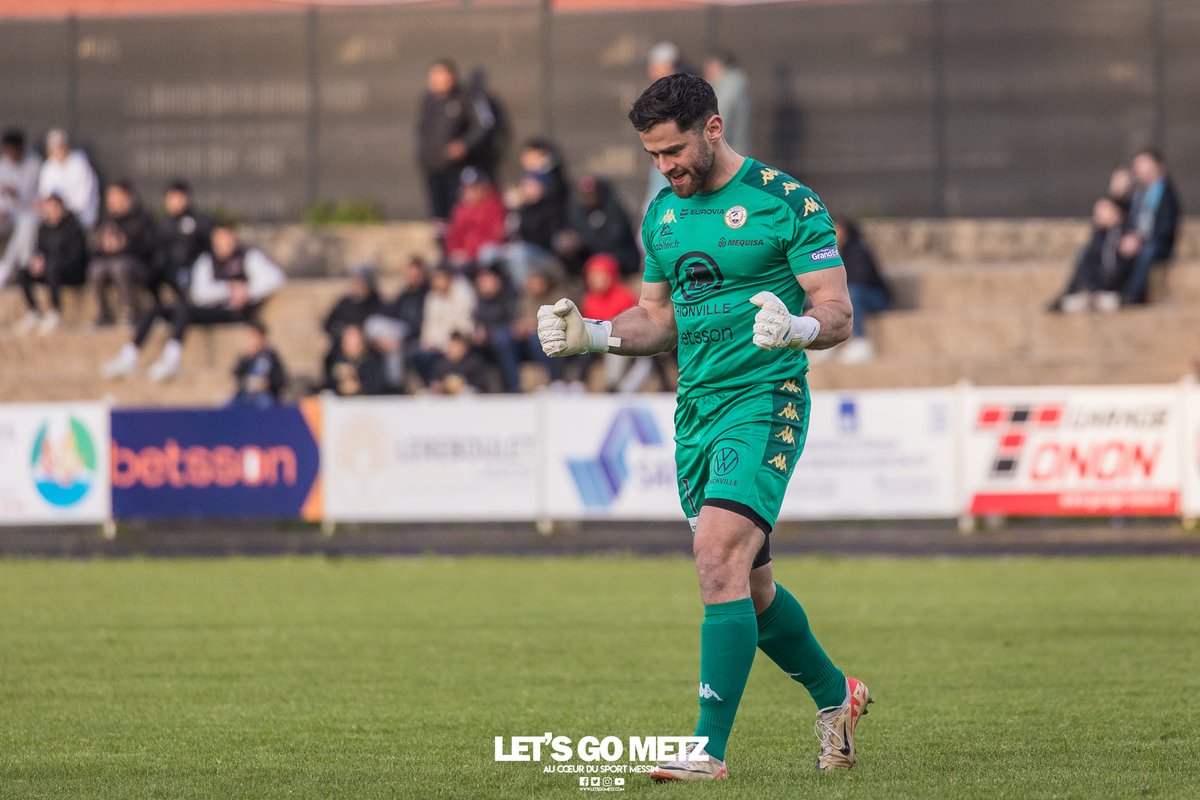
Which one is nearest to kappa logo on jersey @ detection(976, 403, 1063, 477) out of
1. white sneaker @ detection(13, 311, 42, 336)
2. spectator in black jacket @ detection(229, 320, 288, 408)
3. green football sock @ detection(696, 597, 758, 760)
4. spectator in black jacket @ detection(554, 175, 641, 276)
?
spectator in black jacket @ detection(554, 175, 641, 276)

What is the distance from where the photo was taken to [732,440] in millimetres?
6105

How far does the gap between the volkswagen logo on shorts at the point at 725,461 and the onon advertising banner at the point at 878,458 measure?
1169cm

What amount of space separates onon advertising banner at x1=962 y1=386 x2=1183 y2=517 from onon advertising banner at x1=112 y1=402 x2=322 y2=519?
697 centimetres

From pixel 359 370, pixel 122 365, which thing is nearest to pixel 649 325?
pixel 359 370

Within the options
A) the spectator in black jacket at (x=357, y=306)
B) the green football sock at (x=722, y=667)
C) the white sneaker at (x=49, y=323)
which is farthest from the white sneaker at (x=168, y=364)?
the green football sock at (x=722, y=667)

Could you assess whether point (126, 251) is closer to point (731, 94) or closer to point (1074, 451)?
point (731, 94)

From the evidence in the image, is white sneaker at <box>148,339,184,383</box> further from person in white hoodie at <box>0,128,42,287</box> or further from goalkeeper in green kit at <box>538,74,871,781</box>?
goalkeeper in green kit at <box>538,74,871,781</box>

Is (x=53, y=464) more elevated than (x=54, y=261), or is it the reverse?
(x=54, y=261)

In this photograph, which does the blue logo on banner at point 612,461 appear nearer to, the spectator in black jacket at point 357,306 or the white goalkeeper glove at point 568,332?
the spectator in black jacket at point 357,306

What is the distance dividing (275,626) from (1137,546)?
884 centimetres

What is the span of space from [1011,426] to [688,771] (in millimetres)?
12562

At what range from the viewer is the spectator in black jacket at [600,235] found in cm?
2195

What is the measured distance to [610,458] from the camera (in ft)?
59.6

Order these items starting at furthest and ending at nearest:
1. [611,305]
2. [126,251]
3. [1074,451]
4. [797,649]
Result: 1. [126,251]
2. [611,305]
3. [1074,451]
4. [797,649]
